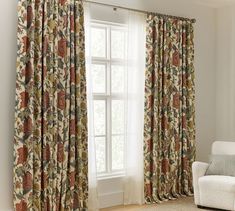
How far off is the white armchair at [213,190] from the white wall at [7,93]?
7.78 feet

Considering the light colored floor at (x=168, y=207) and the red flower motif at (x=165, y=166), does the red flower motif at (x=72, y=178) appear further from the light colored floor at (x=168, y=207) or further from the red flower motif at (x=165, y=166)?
the red flower motif at (x=165, y=166)

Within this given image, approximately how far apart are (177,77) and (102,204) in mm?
2096

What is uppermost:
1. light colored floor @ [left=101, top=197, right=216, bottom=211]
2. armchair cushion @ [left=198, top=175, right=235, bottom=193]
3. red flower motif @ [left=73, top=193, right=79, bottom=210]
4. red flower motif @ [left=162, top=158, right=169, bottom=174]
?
red flower motif @ [left=162, top=158, right=169, bottom=174]

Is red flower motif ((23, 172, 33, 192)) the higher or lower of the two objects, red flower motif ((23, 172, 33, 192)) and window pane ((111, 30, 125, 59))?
the lower

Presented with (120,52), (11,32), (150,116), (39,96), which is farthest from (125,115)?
(11,32)

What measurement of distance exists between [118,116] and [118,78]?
1.69 feet

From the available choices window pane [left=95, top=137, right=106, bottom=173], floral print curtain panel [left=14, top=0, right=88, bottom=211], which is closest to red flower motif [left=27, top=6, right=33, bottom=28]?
floral print curtain panel [left=14, top=0, right=88, bottom=211]

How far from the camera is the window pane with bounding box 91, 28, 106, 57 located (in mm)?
5559

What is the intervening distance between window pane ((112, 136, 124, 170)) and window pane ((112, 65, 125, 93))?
65 cm

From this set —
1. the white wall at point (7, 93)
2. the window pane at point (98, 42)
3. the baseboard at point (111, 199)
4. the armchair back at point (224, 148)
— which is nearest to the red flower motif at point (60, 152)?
the white wall at point (7, 93)

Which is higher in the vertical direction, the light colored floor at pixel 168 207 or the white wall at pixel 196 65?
the white wall at pixel 196 65

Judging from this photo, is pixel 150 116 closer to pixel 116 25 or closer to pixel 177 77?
pixel 177 77

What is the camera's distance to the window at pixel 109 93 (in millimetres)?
5595

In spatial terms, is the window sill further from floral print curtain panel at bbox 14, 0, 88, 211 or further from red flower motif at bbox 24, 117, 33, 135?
red flower motif at bbox 24, 117, 33, 135
